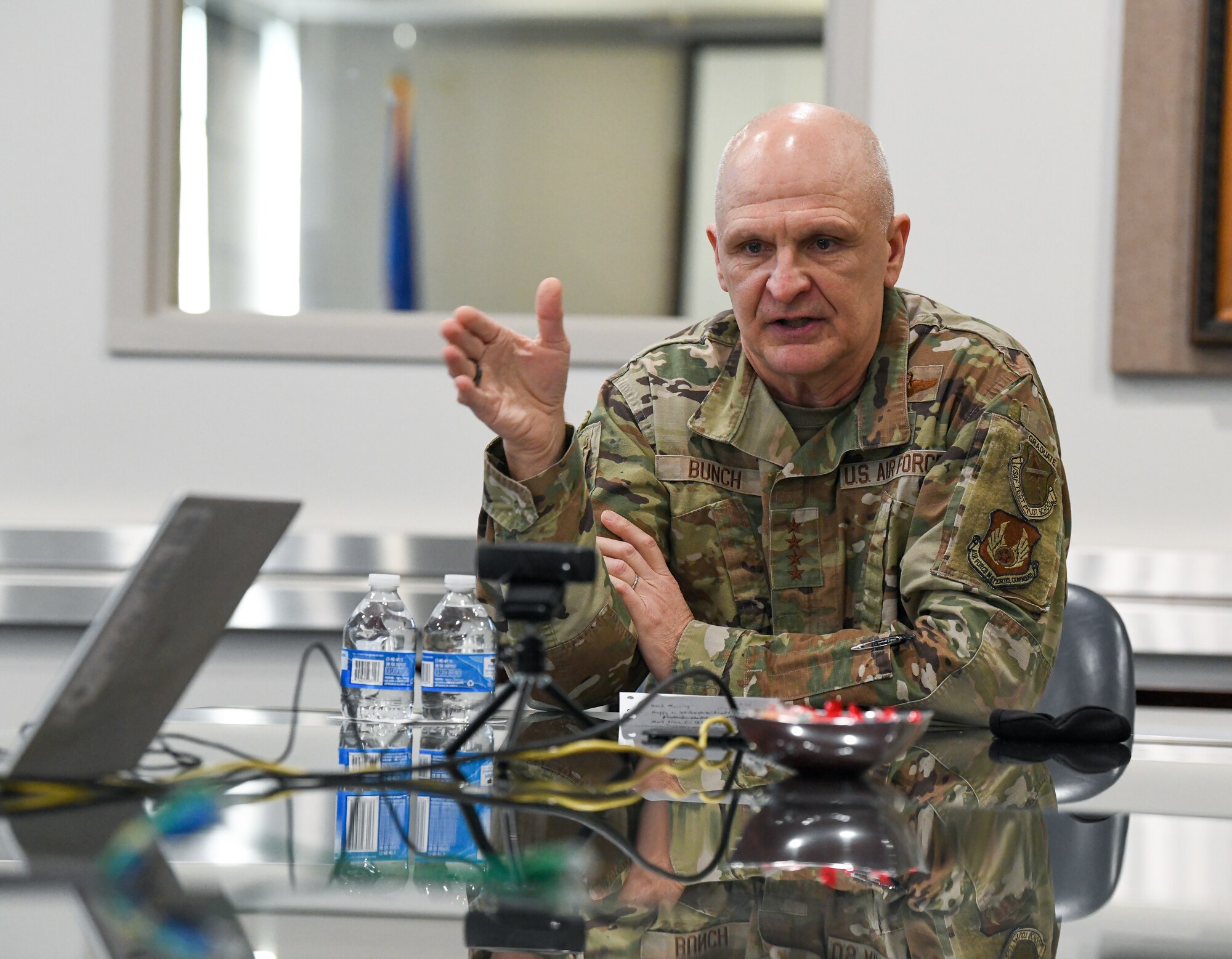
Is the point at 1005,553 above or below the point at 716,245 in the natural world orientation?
below

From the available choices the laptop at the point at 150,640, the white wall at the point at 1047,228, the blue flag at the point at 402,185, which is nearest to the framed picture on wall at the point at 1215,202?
the white wall at the point at 1047,228

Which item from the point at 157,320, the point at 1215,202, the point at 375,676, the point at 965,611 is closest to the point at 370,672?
the point at 375,676

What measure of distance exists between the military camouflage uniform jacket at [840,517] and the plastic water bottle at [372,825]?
1.23ft

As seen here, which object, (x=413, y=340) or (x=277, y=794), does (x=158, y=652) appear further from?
(x=413, y=340)

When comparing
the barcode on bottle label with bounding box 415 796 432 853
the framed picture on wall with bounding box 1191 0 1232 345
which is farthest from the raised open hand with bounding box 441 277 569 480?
the framed picture on wall with bounding box 1191 0 1232 345

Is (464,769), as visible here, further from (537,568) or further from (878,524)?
(878,524)

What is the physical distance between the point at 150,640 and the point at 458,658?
0.46m

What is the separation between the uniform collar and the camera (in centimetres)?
177

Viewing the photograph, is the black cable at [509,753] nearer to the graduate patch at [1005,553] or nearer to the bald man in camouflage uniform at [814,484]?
the bald man in camouflage uniform at [814,484]

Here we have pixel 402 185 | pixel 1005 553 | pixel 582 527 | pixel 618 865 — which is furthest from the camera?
pixel 402 185

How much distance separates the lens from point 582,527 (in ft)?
4.83

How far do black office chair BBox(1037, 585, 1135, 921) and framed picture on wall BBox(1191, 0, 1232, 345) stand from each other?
959mm

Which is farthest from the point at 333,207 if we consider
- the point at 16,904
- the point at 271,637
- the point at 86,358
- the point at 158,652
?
the point at 16,904

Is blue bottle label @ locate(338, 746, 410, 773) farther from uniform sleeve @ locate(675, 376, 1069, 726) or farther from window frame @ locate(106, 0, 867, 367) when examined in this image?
window frame @ locate(106, 0, 867, 367)
